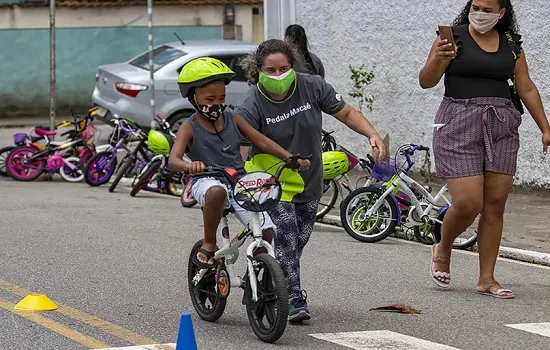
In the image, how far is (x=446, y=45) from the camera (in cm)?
830

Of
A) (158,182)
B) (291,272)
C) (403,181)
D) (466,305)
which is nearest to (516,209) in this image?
(403,181)

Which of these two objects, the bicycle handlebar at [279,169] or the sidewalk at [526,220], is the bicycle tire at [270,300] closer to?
the bicycle handlebar at [279,169]

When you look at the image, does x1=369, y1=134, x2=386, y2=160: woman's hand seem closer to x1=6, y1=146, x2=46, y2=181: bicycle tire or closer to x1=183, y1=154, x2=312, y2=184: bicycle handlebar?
x1=183, y1=154, x2=312, y2=184: bicycle handlebar

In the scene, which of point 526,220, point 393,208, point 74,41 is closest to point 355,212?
point 393,208

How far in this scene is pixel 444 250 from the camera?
29.1 ft

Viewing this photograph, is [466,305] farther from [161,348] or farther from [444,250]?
[161,348]

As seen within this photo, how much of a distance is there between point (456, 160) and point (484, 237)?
62 cm

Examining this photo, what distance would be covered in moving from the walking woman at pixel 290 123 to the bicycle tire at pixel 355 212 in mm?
4050

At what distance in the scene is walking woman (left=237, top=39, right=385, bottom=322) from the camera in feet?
25.2

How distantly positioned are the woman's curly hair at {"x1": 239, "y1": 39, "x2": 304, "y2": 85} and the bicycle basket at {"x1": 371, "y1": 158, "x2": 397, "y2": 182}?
4189 mm

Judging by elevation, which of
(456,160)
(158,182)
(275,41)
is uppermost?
(275,41)

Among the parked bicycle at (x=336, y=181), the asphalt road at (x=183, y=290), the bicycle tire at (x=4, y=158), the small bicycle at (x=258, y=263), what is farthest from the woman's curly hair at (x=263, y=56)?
the bicycle tire at (x=4, y=158)

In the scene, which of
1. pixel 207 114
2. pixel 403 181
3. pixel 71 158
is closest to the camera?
pixel 207 114

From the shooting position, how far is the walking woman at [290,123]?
303 inches
